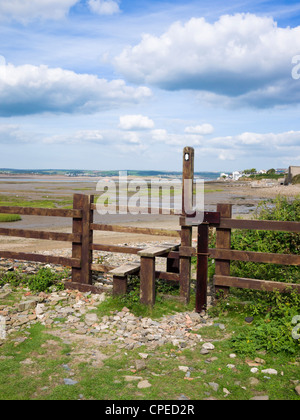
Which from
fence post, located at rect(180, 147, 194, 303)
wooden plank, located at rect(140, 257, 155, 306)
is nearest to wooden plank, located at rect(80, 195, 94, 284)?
wooden plank, located at rect(140, 257, 155, 306)

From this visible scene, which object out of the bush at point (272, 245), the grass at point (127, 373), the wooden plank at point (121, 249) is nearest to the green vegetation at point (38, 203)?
the wooden plank at point (121, 249)

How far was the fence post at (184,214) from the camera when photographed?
7.87 metres

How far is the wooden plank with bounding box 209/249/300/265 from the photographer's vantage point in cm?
708

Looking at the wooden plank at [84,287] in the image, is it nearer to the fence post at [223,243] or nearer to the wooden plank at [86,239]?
the wooden plank at [86,239]

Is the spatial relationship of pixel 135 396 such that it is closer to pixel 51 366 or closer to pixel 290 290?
pixel 51 366

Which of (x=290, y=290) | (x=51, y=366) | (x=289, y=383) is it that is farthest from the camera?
(x=290, y=290)

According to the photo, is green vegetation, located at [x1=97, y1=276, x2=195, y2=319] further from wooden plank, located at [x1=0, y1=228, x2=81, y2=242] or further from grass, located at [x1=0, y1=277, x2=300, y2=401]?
wooden plank, located at [x1=0, y1=228, x2=81, y2=242]

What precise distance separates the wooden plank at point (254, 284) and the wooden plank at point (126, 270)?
1780 millimetres

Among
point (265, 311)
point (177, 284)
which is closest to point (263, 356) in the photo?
point (265, 311)

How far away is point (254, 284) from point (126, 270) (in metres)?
2.63

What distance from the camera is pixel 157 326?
7.05 m

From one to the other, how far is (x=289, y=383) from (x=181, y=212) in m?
3.91

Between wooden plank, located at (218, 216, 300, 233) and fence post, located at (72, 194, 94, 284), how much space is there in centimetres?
305
